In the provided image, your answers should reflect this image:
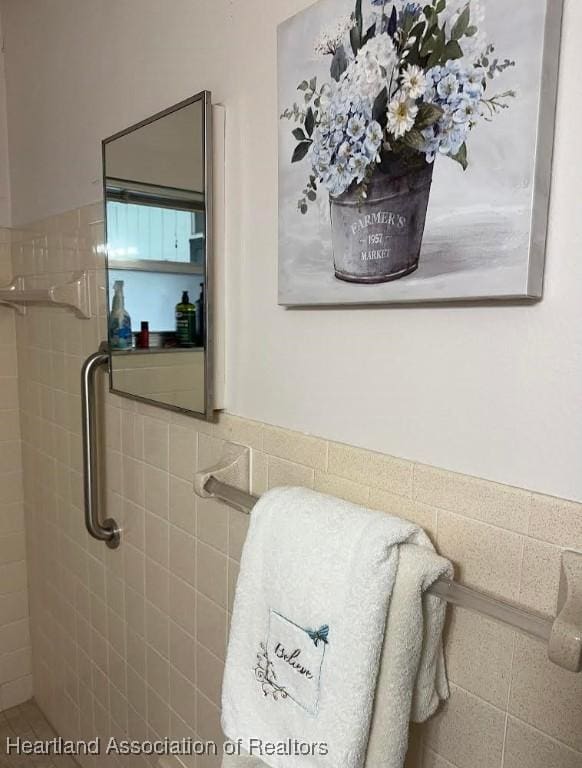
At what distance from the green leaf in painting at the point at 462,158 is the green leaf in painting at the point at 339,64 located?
0.72 ft

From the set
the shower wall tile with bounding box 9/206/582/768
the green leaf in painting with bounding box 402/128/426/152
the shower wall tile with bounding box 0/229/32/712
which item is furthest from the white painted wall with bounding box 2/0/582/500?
the shower wall tile with bounding box 0/229/32/712

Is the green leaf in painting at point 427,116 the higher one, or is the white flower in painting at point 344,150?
the green leaf in painting at point 427,116

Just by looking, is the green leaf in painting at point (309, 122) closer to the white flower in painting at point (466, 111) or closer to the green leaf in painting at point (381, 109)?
the green leaf in painting at point (381, 109)

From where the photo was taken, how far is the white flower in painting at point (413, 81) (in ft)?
2.08

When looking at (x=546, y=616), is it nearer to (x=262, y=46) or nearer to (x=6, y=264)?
(x=262, y=46)

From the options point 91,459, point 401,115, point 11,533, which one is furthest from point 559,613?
point 11,533

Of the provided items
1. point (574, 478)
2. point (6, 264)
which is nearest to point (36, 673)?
point (6, 264)

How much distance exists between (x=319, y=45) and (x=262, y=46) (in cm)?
16

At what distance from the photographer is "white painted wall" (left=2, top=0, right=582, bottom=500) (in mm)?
573

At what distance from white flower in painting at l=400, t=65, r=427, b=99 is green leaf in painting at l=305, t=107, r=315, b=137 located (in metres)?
0.15

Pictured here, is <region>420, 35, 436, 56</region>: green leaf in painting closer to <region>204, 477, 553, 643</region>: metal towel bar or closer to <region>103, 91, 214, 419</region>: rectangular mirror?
<region>103, 91, 214, 419</region>: rectangular mirror

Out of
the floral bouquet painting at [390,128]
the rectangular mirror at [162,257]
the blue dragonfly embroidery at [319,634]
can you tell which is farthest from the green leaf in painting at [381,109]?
the blue dragonfly embroidery at [319,634]

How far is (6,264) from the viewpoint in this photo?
178 cm

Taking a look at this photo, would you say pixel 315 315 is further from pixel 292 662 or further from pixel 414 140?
pixel 292 662
